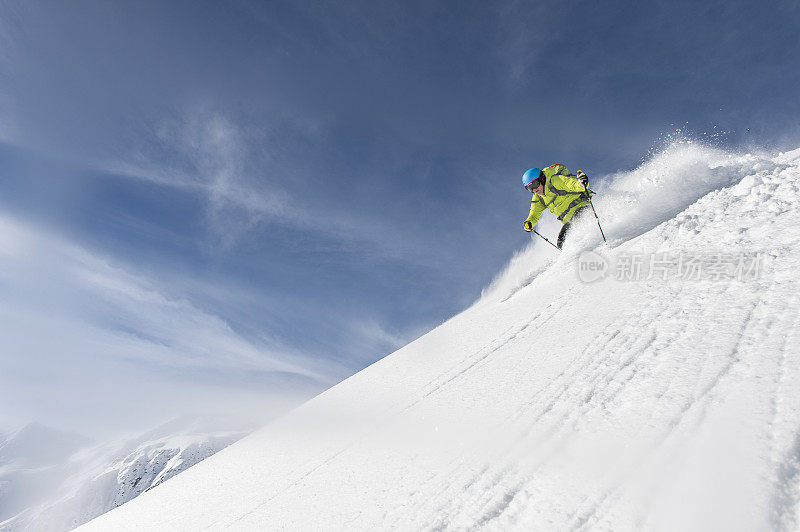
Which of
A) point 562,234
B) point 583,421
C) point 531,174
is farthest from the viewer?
point 562,234

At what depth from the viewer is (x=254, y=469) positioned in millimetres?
5527

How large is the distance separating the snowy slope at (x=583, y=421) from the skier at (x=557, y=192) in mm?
3733

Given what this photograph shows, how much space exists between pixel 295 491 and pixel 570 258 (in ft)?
24.8

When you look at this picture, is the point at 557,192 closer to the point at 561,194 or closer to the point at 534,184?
the point at 561,194

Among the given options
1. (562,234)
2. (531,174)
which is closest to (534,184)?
(531,174)

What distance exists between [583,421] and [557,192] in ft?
29.3

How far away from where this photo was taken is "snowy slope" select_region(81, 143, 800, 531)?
2.49 m

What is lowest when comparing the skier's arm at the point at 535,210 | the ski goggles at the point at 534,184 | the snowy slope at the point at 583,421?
the snowy slope at the point at 583,421

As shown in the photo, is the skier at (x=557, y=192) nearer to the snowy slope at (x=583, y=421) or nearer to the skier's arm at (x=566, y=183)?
the skier's arm at (x=566, y=183)

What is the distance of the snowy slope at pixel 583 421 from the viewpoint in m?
2.49

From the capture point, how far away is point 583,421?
3.38 m

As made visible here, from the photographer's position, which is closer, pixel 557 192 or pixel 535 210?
pixel 557 192

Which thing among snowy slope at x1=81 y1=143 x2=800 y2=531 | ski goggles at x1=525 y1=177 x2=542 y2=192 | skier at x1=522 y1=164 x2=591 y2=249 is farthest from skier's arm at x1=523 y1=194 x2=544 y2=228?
snowy slope at x1=81 y1=143 x2=800 y2=531

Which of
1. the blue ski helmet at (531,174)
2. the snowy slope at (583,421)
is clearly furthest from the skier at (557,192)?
the snowy slope at (583,421)
